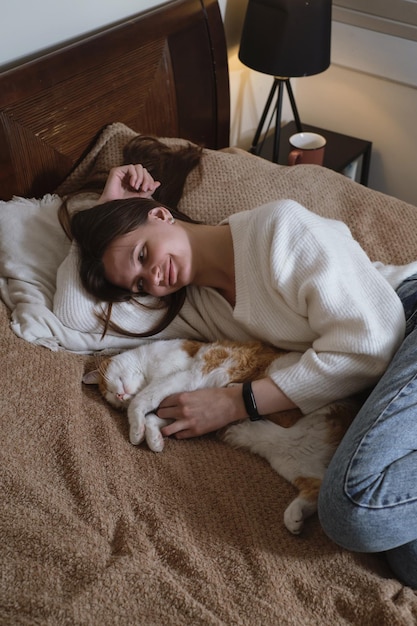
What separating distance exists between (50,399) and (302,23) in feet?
4.76

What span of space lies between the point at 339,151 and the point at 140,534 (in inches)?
72.5

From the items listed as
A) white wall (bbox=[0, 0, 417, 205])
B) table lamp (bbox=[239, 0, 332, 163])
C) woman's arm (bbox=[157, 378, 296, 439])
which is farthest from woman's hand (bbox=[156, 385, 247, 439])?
white wall (bbox=[0, 0, 417, 205])

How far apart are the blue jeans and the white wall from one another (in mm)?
1656

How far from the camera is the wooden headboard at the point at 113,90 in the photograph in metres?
1.73

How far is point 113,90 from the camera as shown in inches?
76.4

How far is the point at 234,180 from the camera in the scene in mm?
1866

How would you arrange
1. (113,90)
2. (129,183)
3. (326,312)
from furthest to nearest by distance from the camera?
(113,90) < (129,183) < (326,312)

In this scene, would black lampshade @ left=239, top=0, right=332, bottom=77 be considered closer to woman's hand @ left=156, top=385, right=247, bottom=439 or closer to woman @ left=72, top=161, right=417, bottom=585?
woman @ left=72, top=161, right=417, bottom=585

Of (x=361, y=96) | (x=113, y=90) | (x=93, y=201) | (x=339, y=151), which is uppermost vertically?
(x=113, y=90)

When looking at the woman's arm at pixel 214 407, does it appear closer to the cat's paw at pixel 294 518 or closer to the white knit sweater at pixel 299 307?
the white knit sweater at pixel 299 307

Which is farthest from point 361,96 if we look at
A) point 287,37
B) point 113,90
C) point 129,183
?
point 129,183

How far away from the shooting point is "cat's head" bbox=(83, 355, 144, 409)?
1.51 m

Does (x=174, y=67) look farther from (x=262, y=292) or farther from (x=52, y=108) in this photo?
(x=262, y=292)

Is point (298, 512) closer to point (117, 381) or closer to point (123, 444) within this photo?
point (123, 444)
